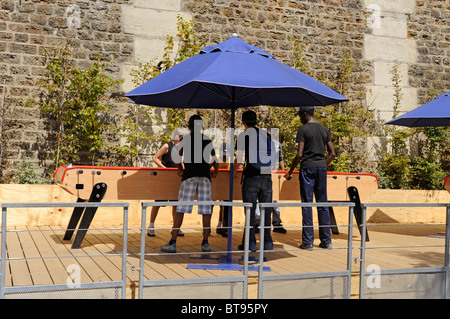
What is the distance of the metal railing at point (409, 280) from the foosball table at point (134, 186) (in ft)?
4.24

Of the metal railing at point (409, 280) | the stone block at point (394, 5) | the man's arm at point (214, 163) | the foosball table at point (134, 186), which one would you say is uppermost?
the stone block at point (394, 5)

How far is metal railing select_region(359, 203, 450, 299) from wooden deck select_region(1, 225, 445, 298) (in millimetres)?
138

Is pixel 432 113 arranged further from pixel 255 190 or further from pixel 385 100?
pixel 385 100

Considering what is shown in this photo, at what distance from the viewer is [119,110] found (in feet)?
31.2

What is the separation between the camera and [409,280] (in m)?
5.11

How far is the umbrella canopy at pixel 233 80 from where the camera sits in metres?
4.62

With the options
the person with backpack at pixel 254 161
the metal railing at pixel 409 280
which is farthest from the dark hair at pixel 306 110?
the metal railing at pixel 409 280

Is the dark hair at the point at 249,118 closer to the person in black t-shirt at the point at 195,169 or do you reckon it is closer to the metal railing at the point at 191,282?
the person in black t-shirt at the point at 195,169

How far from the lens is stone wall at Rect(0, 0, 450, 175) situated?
895cm

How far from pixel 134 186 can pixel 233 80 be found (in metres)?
2.23

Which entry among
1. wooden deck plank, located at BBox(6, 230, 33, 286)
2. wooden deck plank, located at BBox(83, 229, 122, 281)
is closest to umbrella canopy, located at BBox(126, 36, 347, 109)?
wooden deck plank, located at BBox(83, 229, 122, 281)

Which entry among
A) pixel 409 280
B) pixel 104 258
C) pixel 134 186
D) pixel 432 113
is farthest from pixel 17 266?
pixel 432 113

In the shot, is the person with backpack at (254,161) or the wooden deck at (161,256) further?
the person with backpack at (254,161)

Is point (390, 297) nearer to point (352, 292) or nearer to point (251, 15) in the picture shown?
point (352, 292)
